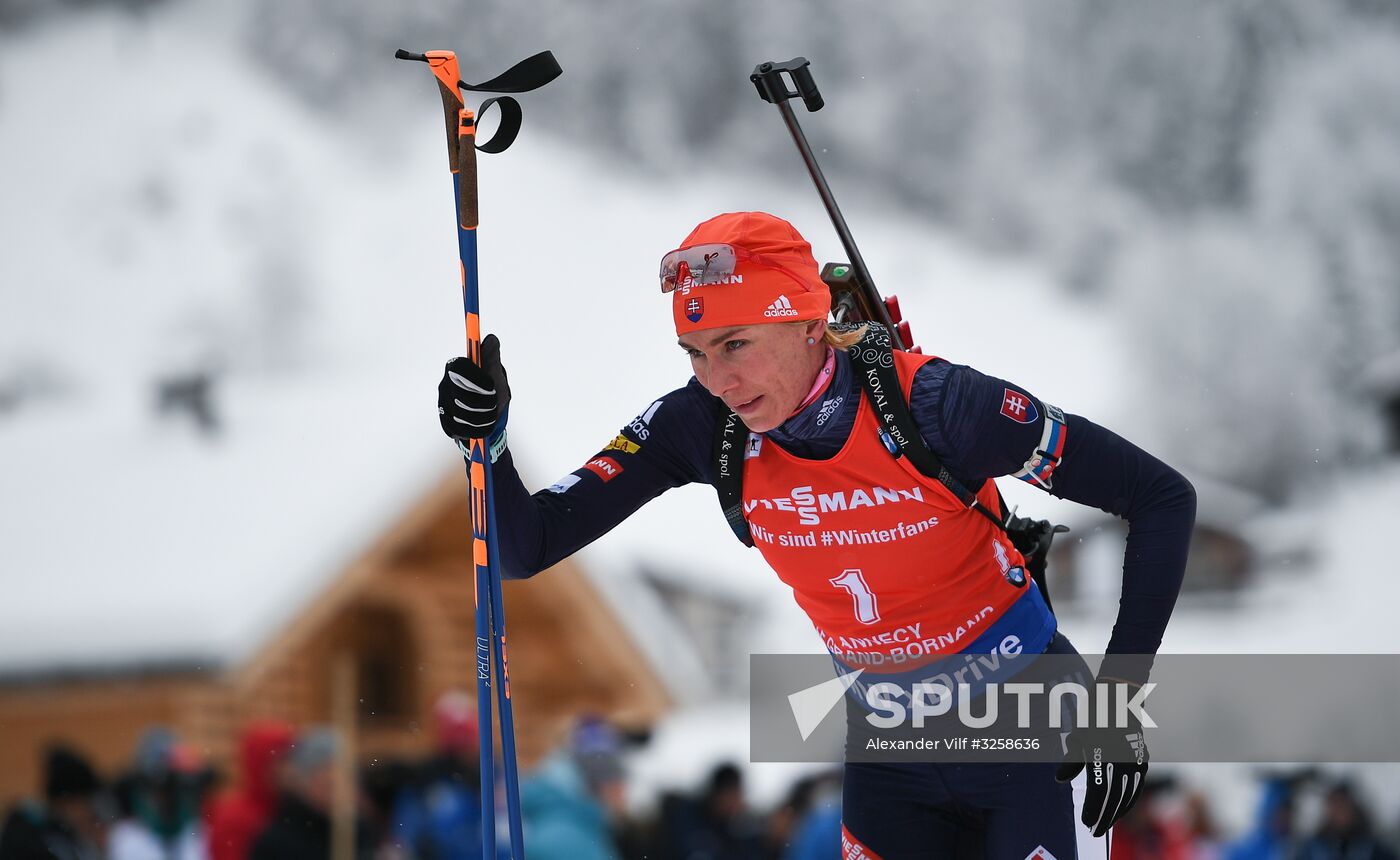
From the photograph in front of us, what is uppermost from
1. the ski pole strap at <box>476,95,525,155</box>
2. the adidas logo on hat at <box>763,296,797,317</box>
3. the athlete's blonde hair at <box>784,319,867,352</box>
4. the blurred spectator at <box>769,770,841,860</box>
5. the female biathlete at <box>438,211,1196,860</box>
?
the ski pole strap at <box>476,95,525,155</box>

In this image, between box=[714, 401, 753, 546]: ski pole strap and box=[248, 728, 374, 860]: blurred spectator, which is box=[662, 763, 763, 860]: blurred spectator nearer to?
box=[248, 728, 374, 860]: blurred spectator

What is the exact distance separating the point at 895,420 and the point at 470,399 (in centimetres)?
81

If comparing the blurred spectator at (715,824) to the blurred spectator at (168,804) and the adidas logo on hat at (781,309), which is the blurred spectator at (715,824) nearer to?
the blurred spectator at (168,804)

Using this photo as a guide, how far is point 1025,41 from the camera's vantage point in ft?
95.7

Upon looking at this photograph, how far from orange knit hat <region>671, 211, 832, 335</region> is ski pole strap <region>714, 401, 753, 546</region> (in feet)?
0.73

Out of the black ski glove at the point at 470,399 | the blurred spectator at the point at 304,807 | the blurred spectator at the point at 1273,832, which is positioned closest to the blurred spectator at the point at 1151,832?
the blurred spectator at the point at 1273,832

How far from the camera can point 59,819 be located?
5.59 metres

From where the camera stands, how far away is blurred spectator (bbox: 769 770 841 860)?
613 centimetres

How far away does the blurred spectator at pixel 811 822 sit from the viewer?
6.13m

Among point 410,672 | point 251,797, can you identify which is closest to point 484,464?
point 251,797

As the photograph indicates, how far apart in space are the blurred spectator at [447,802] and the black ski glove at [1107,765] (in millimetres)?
3694

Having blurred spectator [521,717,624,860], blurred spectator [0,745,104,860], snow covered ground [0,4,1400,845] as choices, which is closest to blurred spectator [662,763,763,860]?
blurred spectator [521,717,624,860]

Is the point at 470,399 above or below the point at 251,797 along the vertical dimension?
above

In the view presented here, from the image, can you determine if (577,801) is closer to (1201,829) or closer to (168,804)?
(168,804)
